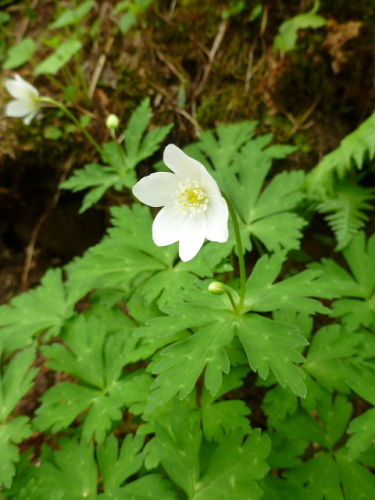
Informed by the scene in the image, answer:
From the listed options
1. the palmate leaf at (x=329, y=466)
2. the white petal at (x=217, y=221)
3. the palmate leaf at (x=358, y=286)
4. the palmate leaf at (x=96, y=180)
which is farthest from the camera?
the palmate leaf at (x=96, y=180)

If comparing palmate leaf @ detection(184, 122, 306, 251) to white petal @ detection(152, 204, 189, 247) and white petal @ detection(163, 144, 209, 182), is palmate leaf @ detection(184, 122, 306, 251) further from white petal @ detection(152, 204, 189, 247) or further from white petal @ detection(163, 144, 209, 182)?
white petal @ detection(163, 144, 209, 182)

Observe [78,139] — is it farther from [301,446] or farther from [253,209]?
[301,446]

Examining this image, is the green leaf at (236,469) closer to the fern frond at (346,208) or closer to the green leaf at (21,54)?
the fern frond at (346,208)

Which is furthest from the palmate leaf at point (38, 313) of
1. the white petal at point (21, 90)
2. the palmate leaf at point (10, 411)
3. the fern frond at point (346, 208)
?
the fern frond at point (346, 208)

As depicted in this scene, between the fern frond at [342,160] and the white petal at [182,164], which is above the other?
the white petal at [182,164]

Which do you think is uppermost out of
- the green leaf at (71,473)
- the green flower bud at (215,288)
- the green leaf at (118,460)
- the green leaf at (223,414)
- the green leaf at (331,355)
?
the green flower bud at (215,288)

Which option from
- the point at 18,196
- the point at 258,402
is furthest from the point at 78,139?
the point at 258,402

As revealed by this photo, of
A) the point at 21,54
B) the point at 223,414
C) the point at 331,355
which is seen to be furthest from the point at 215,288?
the point at 21,54
